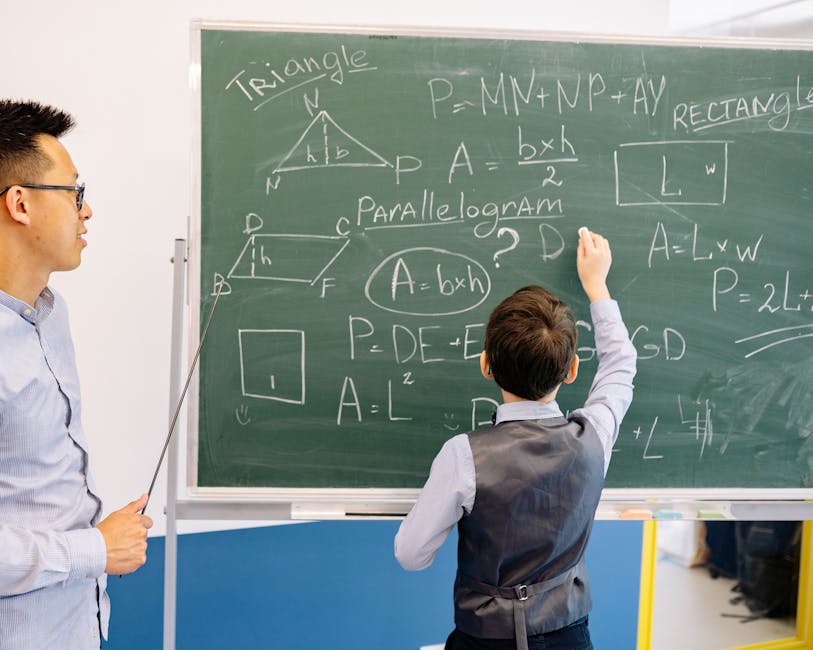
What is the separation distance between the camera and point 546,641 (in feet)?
5.45

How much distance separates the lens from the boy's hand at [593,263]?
206 cm

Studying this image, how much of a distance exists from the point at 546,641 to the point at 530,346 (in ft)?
2.32

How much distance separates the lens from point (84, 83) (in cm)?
256

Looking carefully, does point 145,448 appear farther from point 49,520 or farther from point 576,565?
point 576,565

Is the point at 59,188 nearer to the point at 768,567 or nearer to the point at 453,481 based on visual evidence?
the point at 453,481

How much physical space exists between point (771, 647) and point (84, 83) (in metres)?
4.18

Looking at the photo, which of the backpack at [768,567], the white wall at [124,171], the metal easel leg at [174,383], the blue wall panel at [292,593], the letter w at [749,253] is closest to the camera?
the metal easel leg at [174,383]

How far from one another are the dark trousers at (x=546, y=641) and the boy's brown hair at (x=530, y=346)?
1.88 feet

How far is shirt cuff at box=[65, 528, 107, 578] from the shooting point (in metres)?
1.40

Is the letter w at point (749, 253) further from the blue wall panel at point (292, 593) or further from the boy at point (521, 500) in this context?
the blue wall panel at point (292, 593)

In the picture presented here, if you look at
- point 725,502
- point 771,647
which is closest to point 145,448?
point 725,502

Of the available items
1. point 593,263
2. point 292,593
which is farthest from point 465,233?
point 292,593

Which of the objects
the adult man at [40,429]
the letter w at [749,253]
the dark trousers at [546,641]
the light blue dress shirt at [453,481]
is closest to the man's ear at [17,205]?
the adult man at [40,429]

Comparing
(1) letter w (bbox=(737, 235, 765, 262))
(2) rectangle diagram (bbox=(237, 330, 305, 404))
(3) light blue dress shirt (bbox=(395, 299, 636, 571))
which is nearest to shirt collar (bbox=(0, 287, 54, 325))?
(2) rectangle diagram (bbox=(237, 330, 305, 404))
